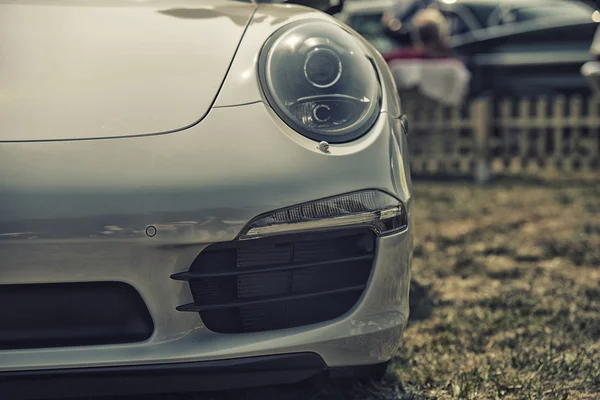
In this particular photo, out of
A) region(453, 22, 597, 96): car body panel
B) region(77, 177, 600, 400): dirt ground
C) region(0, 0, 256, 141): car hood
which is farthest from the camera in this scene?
region(453, 22, 597, 96): car body panel

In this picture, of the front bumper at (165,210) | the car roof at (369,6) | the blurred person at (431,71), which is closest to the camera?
the front bumper at (165,210)

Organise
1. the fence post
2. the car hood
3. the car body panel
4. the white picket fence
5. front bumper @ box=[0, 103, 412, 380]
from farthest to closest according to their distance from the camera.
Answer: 1. the car body panel
2. the white picket fence
3. the fence post
4. the car hood
5. front bumper @ box=[0, 103, 412, 380]

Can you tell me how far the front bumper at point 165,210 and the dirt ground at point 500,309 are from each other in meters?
0.47

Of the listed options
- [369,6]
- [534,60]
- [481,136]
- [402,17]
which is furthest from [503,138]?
[369,6]

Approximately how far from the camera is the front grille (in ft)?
5.53

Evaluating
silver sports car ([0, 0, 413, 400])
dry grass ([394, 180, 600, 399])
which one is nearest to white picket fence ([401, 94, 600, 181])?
dry grass ([394, 180, 600, 399])

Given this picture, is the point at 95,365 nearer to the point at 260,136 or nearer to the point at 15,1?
the point at 260,136

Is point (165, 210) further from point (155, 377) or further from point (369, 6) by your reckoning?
point (369, 6)

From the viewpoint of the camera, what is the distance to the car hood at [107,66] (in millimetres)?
1744

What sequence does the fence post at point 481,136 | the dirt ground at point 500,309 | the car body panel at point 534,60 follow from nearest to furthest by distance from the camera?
the dirt ground at point 500,309, the fence post at point 481,136, the car body panel at point 534,60

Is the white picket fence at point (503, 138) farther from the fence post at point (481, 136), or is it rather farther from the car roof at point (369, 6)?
the car roof at point (369, 6)

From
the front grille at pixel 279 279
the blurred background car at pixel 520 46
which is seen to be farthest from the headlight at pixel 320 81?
the blurred background car at pixel 520 46

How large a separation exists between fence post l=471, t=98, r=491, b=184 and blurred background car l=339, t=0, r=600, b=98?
37.0 inches

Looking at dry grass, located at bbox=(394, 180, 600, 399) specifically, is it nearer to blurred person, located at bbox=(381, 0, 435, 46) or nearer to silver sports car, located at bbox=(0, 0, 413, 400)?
silver sports car, located at bbox=(0, 0, 413, 400)
